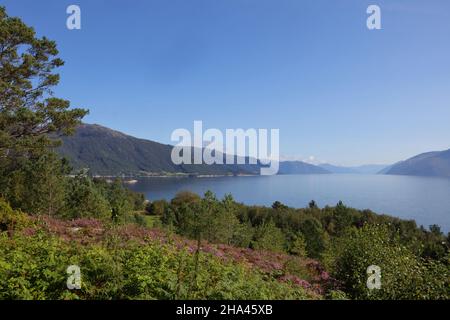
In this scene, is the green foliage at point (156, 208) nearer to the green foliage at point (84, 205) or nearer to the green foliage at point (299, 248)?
the green foliage at point (84, 205)

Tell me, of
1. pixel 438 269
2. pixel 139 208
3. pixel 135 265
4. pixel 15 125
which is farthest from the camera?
pixel 139 208

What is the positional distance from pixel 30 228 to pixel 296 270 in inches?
512

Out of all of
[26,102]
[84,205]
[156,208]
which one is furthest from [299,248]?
[156,208]

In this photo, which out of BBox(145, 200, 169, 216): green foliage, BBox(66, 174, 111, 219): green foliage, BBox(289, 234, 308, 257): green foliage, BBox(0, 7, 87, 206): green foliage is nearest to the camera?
BBox(0, 7, 87, 206): green foliage

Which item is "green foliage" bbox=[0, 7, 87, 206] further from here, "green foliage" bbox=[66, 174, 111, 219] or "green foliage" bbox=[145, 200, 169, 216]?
"green foliage" bbox=[145, 200, 169, 216]

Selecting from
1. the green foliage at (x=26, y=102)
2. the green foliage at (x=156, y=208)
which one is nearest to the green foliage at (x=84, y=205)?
the green foliage at (x=26, y=102)

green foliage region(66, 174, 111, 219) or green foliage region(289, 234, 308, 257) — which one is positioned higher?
green foliage region(66, 174, 111, 219)

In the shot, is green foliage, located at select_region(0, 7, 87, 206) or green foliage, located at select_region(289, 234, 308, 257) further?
green foliage, located at select_region(289, 234, 308, 257)

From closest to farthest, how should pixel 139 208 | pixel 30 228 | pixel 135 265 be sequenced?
pixel 135 265 < pixel 30 228 < pixel 139 208

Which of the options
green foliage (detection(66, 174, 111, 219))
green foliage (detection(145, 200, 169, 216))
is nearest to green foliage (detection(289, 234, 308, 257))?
green foliage (detection(66, 174, 111, 219))
